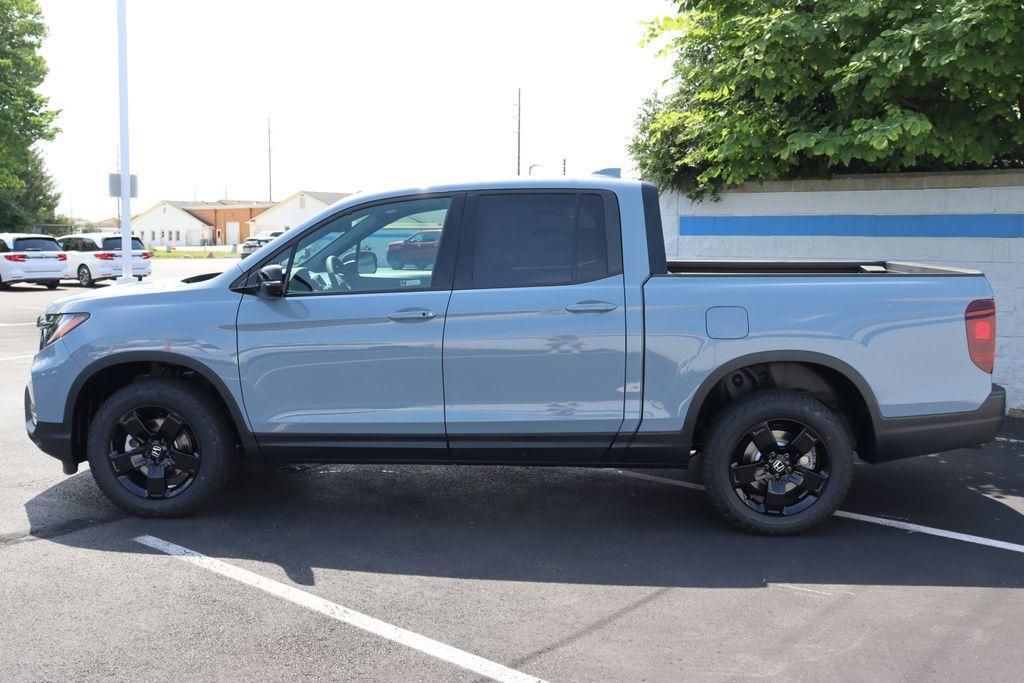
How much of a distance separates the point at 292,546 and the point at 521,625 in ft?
5.03

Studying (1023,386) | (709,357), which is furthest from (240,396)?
(1023,386)

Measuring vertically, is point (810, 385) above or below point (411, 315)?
below

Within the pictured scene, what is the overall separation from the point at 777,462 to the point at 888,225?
5085 mm

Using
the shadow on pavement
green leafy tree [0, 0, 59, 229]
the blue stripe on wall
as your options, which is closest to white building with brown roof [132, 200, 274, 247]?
green leafy tree [0, 0, 59, 229]

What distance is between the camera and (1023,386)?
8.69 meters

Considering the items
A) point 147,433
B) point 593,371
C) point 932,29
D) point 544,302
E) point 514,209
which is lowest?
point 147,433

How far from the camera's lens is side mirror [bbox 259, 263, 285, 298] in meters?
5.03

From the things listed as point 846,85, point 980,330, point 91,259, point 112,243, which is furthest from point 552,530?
point 112,243

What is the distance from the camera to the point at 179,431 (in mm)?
5297

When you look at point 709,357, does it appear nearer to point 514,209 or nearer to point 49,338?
point 514,209

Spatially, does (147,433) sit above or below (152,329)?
below

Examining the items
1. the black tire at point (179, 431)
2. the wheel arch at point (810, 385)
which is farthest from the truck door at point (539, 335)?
the black tire at point (179, 431)

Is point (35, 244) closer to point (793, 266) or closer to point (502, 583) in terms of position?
point (793, 266)

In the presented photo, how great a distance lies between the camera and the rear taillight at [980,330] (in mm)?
4934
